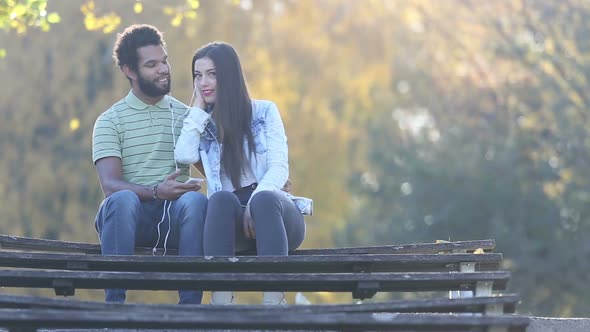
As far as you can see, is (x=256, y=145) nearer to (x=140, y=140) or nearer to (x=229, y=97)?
(x=229, y=97)

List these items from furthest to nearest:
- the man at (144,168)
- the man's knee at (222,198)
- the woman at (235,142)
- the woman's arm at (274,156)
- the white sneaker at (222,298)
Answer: the woman's arm at (274,156)
the woman at (235,142)
the man at (144,168)
the man's knee at (222,198)
the white sneaker at (222,298)

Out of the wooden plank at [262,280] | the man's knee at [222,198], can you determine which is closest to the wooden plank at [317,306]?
the wooden plank at [262,280]

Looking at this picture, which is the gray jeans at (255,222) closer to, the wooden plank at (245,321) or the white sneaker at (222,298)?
the white sneaker at (222,298)

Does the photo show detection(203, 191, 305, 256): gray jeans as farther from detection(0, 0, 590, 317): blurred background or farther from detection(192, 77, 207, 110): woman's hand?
detection(0, 0, 590, 317): blurred background

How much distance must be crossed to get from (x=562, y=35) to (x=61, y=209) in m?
8.81

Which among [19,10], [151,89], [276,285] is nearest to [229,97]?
[151,89]

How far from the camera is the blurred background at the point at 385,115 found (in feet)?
64.8

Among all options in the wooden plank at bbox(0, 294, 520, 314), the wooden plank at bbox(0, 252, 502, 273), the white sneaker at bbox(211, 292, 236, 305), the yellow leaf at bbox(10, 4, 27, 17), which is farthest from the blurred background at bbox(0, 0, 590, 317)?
the wooden plank at bbox(0, 294, 520, 314)

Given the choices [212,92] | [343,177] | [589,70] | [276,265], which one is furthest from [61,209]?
[276,265]

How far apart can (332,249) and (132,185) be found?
1081 millimetres

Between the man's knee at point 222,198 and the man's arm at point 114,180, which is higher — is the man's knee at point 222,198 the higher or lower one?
the lower one

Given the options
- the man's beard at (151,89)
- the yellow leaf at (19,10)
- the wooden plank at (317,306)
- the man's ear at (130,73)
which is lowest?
the wooden plank at (317,306)

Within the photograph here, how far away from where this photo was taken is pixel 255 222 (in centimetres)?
681

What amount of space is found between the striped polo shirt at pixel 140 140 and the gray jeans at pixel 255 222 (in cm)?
80
